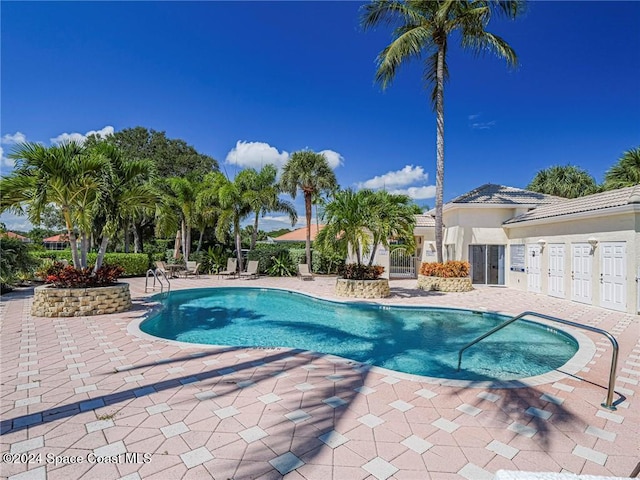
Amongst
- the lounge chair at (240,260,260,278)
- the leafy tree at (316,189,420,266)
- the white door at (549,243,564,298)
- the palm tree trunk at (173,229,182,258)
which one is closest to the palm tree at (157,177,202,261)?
the palm tree trunk at (173,229,182,258)

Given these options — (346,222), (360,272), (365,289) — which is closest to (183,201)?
(346,222)

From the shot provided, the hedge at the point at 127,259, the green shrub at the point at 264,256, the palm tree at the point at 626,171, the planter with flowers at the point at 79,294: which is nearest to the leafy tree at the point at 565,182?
the palm tree at the point at 626,171

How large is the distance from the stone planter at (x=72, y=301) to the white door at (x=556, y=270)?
740 inches

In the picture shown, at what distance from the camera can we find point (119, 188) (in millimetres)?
11047

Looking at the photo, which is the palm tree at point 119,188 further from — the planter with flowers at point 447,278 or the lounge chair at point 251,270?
the planter with flowers at point 447,278

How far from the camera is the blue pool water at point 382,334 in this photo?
7773 millimetres

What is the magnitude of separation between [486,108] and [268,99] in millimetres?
15806

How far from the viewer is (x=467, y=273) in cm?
1753

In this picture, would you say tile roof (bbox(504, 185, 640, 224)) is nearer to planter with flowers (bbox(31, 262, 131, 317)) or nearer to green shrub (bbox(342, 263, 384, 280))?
green shrub (bbox(342, 263, 384, 280))

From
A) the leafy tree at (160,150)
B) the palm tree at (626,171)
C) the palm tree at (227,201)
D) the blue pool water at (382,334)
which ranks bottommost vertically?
the blue pool water at (382,334)

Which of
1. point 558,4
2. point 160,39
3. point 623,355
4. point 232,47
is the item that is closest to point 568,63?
point 558,4

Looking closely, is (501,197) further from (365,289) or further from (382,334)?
(382,334)

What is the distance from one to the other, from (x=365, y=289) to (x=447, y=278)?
533 cm

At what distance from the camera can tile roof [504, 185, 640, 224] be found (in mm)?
11891
